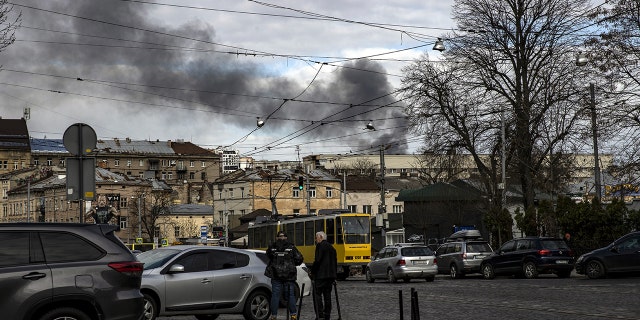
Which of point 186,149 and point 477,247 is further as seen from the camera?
point 186,149

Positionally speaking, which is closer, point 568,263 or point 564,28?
point 568,263

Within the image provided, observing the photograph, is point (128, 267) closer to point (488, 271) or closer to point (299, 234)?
point (488, 271)

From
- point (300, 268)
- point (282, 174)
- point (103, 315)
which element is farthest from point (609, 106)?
point (282, 174)

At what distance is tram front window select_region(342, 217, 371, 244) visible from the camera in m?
46.6

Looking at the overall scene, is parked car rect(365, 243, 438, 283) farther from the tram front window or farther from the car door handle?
the car door handle

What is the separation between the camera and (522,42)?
1879 inches

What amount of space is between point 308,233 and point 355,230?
2500 mm

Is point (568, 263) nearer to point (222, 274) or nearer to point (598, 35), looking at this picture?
point (598, 35)

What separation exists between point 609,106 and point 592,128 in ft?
4.14

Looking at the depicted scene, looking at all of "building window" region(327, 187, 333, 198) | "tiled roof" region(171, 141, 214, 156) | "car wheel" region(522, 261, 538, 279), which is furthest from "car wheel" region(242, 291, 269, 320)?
"tiled roof" region(171, 141, 214, 156)

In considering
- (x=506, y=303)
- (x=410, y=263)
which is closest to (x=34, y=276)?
(x=506, y=303)

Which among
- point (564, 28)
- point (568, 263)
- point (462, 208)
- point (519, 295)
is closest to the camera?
point (519, 295)

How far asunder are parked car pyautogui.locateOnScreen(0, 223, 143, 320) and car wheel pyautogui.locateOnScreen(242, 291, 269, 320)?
6910 mm

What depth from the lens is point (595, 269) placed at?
3266cm
